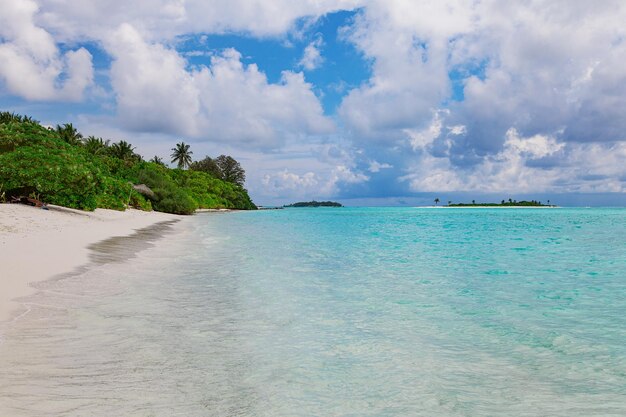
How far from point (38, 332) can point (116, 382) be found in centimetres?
247

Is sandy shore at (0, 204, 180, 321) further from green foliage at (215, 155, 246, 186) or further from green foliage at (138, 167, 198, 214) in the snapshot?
green foliage at (215, 155, 246, 186)

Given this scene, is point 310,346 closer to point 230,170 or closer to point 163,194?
point 163,194

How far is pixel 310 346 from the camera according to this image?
715 centimetres

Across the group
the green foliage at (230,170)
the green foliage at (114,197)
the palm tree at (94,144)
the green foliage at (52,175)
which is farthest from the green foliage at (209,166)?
the green foliage at (52,175)

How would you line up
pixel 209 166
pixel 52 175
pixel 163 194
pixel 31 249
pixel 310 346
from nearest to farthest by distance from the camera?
pixel 310 346
pixel 31 249
pixel 52 175
pixel 163 194
pixel 209 166

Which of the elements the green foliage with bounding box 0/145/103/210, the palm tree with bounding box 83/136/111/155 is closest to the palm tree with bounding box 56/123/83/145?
the palm tree with bounding box 83/136/111/155

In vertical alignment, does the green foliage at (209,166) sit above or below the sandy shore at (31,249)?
above

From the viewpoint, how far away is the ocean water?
16.2 ft

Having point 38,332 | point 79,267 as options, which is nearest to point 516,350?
point 38,332

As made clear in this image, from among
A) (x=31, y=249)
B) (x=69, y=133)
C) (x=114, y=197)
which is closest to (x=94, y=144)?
(x=69, y=133)

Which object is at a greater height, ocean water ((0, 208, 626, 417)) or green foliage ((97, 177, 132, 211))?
green foliage ((97, 177, 132, 211))

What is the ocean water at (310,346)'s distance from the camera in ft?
16.2

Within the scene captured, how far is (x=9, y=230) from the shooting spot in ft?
61.8

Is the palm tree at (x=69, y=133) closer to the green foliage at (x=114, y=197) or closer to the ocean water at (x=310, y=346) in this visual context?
the green foliage at (x=114, y=197)
